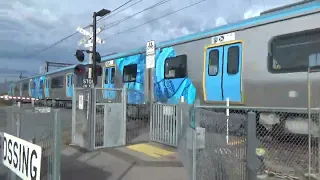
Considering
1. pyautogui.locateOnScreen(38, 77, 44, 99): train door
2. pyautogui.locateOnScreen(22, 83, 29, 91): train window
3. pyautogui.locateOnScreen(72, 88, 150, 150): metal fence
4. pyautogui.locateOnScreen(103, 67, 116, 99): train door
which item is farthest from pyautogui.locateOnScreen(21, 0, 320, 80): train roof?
pyautogui.locateOnScreen(22, 83, 29, 91): train window

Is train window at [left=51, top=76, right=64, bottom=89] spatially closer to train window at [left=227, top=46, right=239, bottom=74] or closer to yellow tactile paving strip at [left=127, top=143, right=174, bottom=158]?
yellow tactile paving strip at [left=127, top=143, right=174, bottom=158]

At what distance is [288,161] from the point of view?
6605 millimetres

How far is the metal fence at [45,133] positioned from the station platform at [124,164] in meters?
2.53

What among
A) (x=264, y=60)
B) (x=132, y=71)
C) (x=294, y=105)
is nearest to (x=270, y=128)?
(x=294, y=105)

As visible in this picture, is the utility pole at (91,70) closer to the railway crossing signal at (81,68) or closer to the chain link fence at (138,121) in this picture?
the railway crossing signal at (81,68)

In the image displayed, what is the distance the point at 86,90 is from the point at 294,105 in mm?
5658

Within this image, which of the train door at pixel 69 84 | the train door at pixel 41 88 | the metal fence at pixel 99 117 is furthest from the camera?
the train door at pixel 41 88

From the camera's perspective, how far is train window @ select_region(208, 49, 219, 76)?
34.1ft

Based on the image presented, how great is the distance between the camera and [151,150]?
30.1ft

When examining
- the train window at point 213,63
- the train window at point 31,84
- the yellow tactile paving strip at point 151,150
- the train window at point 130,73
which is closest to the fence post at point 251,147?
the yellow tactile paving strip at point 151,150

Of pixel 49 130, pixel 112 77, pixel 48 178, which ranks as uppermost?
pixel 112 77

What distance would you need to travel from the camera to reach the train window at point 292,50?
26.1 feet

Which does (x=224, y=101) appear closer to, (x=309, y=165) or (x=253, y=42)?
(x=253, y=42)

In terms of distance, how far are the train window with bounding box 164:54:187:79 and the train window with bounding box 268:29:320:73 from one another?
Result: 143 inches
